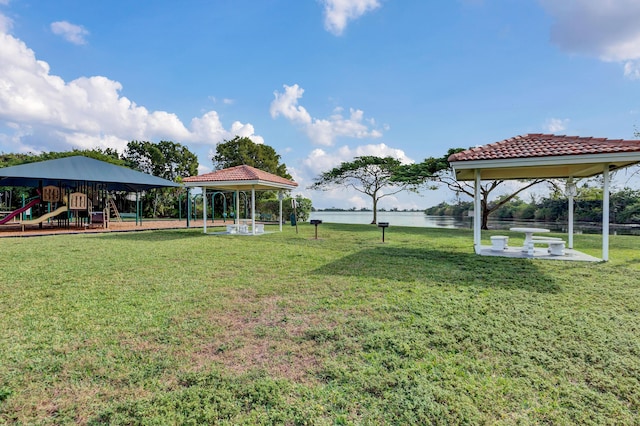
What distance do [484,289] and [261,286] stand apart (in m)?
3.46

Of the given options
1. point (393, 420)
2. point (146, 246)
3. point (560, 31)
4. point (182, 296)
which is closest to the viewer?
point (393, 420)

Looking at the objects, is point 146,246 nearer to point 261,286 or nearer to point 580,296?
point 261,286

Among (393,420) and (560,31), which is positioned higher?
(560,31)

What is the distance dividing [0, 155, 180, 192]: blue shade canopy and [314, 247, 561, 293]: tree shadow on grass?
46.1 ft

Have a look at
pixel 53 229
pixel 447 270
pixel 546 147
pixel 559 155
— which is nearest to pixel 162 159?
pixel 53 229

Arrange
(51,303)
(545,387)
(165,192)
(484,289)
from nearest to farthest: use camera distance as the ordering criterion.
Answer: (545,387)
(51,303)
(484,289)
(165,192)

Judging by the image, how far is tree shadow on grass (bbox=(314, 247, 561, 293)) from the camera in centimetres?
516

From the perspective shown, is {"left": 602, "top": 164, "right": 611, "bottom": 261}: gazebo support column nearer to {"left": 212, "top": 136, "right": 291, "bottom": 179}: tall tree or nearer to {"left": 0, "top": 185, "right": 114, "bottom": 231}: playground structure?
{"left": 0, "top": 185, "right": 114, "bottom": 231}: playground structure

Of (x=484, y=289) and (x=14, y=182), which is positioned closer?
(x=484, y=289)

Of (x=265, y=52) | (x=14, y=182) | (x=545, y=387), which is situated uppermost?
(x=265, y=52)

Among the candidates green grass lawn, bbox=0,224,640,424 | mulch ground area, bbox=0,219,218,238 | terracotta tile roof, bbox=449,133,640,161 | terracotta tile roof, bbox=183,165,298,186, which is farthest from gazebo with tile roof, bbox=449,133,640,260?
mulch ground area, bbox=0,219,218,238

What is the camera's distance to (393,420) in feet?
6.30

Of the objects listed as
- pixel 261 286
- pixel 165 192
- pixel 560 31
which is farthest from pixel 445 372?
pixel 165 192

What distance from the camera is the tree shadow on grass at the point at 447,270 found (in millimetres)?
5164
